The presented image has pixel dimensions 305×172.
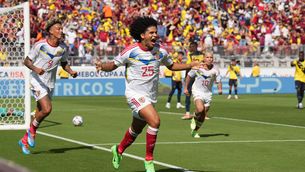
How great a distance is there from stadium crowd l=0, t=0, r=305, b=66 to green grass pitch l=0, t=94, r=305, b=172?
1886 centimetres

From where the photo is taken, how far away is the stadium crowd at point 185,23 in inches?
1624

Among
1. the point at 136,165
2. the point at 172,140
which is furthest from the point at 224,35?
the point at 136,165

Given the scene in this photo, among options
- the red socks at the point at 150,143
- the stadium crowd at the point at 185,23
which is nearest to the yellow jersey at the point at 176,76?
the stadium crowd at the point at 185,23

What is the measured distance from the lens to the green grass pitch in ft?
35.8

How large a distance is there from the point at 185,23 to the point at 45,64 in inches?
1337

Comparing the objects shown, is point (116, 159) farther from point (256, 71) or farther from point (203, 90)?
point (256, 71)

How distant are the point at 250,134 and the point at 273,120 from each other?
511cm

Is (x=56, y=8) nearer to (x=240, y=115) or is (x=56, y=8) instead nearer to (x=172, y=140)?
(x=240, y=115)

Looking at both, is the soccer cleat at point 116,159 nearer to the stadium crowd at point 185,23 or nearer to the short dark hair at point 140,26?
the short dark hair at point 140,26

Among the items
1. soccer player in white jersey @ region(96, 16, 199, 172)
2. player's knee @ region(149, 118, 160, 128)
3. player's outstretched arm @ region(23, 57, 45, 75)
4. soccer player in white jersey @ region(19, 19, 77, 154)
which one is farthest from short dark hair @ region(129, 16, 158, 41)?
soccer player in white jersey @ region(19, 19, 77, 154)

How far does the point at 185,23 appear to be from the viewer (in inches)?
1828

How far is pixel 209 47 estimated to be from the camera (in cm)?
4184

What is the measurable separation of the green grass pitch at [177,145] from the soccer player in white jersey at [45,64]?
2.39ft

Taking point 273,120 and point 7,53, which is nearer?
point 7,53
